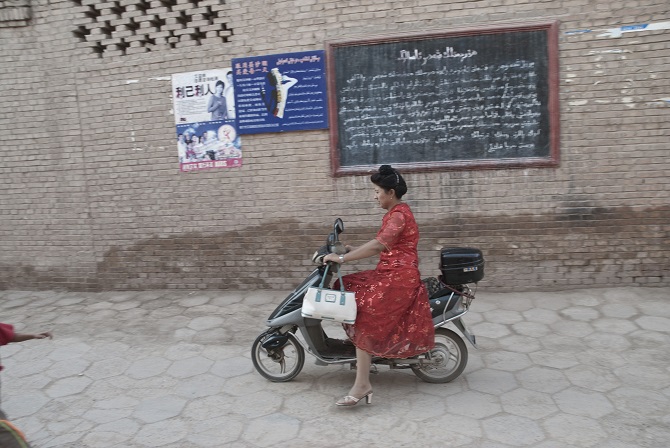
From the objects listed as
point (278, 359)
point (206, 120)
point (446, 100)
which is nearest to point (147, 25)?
point (206, 120)

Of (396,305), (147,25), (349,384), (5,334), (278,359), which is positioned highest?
(147,25)

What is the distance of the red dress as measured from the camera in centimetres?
362

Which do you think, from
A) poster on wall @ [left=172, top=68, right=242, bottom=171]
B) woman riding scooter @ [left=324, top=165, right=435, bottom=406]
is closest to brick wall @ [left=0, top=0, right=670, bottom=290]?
poster on wall @ [left=172, top=68, right=242, bottom=171]

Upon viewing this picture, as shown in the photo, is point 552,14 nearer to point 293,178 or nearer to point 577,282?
point 577,282

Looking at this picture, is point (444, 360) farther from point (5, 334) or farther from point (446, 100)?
point (446, 100)

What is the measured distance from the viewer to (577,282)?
18.6 feet

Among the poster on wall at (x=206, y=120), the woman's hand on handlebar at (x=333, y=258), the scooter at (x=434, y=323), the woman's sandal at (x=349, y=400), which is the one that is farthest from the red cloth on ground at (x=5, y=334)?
the poster on wall at (x=206, y=120)

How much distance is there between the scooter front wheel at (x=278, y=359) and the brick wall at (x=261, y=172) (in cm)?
206

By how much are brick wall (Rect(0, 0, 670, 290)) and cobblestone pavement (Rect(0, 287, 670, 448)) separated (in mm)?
694

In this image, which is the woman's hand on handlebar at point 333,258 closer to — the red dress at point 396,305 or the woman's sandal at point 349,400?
the red dress at point 396,305

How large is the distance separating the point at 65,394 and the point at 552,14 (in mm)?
5684

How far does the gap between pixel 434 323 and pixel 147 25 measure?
4.91 metres

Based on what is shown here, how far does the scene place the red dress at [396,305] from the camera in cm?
362

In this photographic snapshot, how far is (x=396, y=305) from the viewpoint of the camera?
11.9 feet
